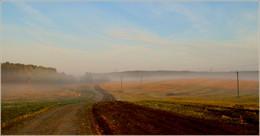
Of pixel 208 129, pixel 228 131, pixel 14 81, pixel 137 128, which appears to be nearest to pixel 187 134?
pixel 208 129

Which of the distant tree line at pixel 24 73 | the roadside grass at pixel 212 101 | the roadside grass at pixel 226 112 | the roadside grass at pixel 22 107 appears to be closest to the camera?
the roadside grass at pixel 226 112

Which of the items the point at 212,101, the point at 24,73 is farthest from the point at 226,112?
the point at 24,73

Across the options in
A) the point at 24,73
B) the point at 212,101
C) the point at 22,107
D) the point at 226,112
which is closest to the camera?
the point at 226,112

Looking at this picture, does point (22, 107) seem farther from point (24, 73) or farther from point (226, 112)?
point (24, 73)

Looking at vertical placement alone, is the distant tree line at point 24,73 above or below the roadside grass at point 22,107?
above

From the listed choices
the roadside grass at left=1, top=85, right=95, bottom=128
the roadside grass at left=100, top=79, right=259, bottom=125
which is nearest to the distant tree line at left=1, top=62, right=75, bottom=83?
the roadside grass at left=1, top=85, right=95, bottom=128

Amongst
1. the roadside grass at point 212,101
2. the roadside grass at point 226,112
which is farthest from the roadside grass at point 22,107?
the roadside grass at point 226,112

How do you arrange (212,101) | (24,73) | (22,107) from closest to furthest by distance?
(22,107)
(212,101)
(24,73)

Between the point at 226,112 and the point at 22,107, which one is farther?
the point at 22,107

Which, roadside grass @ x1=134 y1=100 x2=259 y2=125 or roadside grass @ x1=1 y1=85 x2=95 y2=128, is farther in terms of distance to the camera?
roadside grass @ x1=1 y1=85 x2=95 y2=128

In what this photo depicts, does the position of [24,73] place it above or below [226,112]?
above

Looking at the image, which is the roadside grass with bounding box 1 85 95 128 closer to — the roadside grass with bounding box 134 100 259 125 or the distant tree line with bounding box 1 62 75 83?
the roadside grass with bounding box 134 100 259 125

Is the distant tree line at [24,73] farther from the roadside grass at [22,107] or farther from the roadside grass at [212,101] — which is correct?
the roadside grass at [212,101]

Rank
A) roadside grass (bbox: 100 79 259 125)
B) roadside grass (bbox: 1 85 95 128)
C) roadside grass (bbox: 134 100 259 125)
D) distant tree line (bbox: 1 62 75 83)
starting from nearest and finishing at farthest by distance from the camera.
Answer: roadside grass (bbox: 134 100 259 125) → roadside grass (bbox: 100 79 259 125) → roadside grass (bbox: 1 85 95 128) → distant tree line (bbox: 1 62 75 83)
